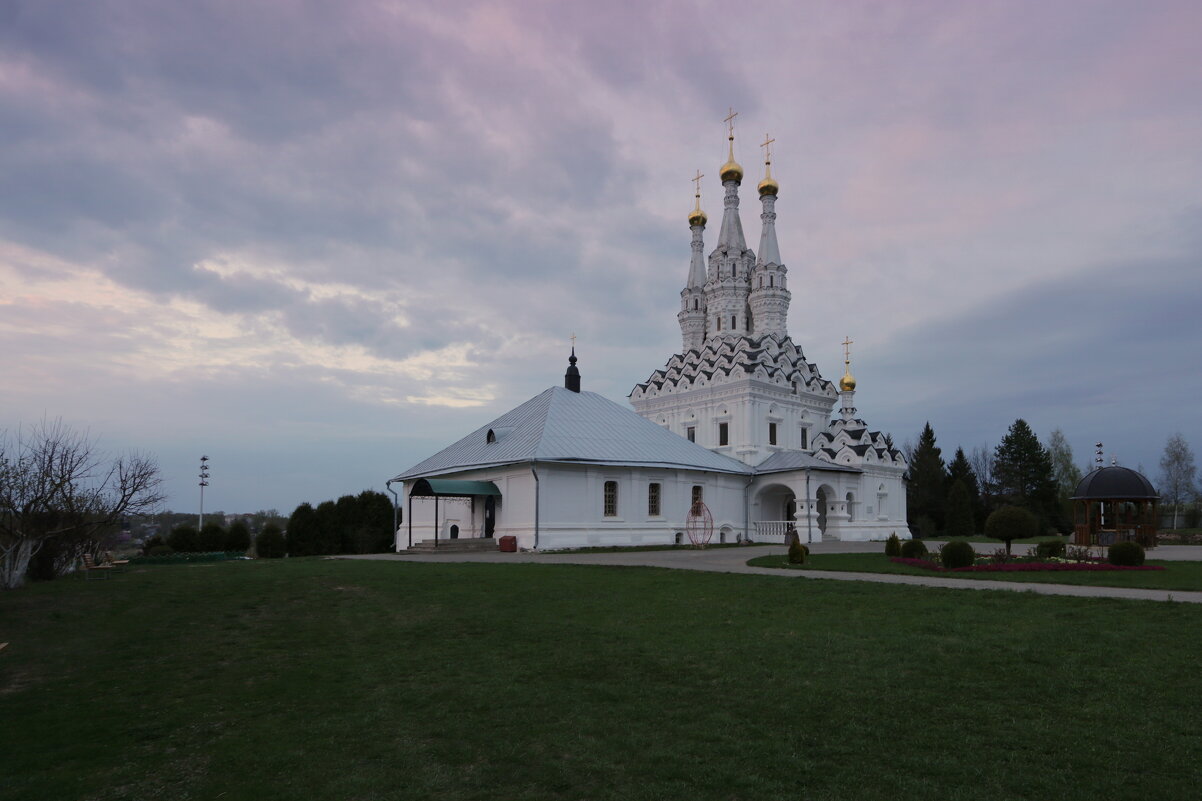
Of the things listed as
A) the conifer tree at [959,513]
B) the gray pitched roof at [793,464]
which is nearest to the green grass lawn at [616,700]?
the gray pitched roof at [793,464]

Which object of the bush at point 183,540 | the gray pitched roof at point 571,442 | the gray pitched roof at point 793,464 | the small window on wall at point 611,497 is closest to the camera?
the gray pitched roof at point 571,442

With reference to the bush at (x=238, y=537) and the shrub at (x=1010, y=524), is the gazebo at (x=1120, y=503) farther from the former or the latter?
the bush at (x=238, y=537)

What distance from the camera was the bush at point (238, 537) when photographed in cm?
3643

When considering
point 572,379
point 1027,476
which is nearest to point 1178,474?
point 1027,476

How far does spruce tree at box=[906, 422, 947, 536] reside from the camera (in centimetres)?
6347

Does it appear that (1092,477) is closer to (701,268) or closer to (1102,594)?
(1102,594)

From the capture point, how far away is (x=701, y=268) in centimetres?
5884

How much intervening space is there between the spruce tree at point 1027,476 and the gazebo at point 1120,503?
34191 millimetres

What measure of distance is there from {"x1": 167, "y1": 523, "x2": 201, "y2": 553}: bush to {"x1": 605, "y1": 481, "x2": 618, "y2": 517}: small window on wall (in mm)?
19936

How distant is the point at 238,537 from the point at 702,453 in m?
23.7

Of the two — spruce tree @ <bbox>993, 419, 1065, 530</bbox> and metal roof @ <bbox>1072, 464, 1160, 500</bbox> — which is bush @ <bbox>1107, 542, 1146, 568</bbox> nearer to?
metal roof @ <bbox>1072, 464, 1160, 500</bbox>

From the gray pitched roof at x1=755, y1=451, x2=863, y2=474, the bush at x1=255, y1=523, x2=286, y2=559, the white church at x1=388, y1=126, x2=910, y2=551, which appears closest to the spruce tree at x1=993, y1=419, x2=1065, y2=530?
the white church at x1=388, y1=126, x2=910, y2=551

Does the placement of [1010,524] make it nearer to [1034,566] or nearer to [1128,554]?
[1128,554]

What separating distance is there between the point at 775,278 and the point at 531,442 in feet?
95.8
